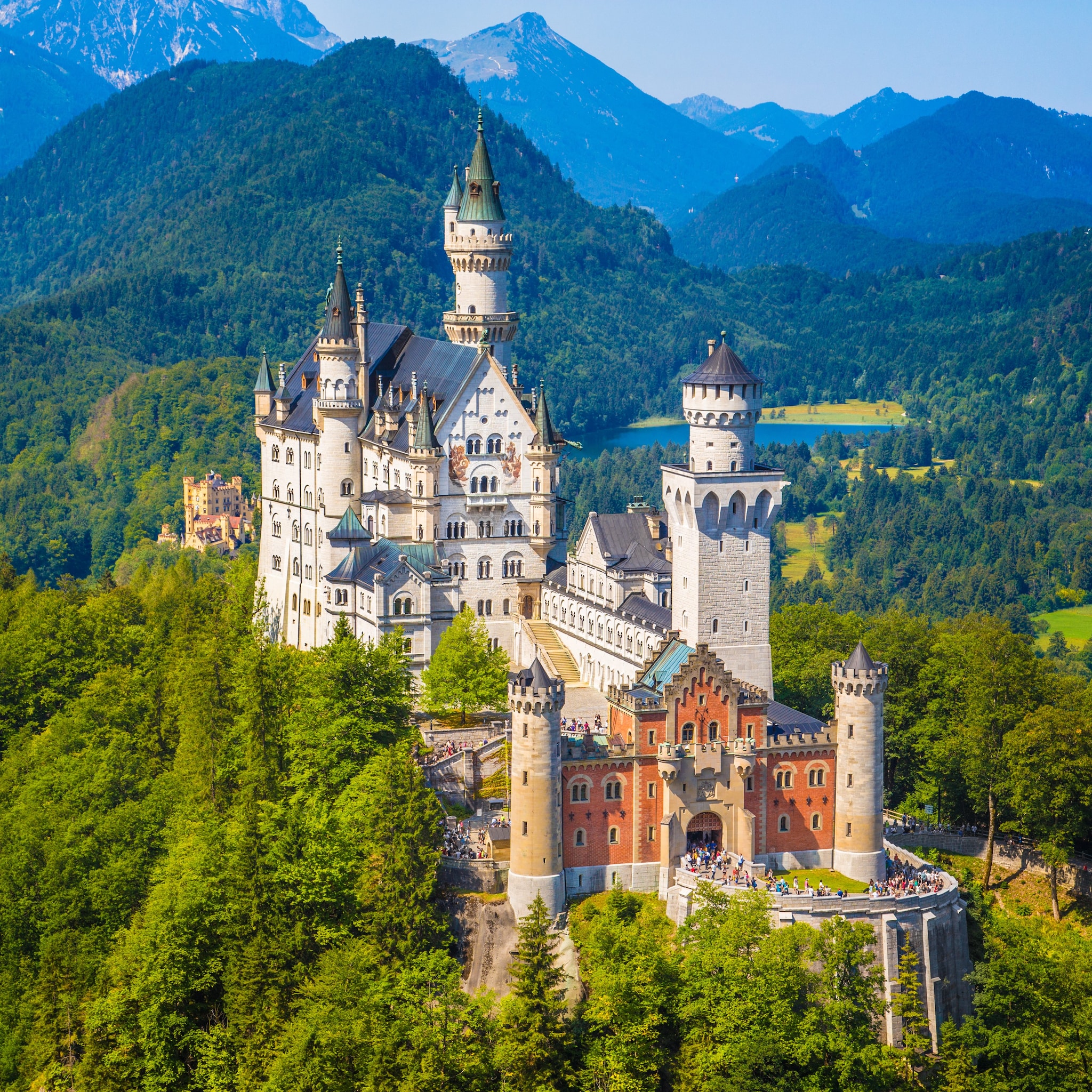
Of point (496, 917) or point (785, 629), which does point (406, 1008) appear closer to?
point (496, 917)

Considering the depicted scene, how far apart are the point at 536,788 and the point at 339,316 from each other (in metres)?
46.2

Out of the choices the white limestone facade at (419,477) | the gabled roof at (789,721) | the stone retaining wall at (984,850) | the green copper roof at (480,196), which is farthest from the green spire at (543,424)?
the stone retaining wall at (984,850)

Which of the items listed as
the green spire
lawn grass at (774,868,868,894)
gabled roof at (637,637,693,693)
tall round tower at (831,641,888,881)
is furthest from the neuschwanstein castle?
lawn grass at (774,868,868,894)

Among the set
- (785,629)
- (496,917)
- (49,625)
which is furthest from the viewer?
(49,625)

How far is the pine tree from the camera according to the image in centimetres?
7281

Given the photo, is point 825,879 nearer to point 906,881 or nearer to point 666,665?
point 906,881

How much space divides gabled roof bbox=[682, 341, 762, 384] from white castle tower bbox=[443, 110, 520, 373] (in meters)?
32.1

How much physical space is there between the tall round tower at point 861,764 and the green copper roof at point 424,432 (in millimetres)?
34118

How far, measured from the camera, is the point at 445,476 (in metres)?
111

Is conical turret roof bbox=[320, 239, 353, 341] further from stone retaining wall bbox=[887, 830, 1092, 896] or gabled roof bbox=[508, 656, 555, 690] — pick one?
stone retaining wall bbox=[887, 830, 1092, 896]

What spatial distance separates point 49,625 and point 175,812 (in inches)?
993

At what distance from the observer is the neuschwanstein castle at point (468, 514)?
290 ft

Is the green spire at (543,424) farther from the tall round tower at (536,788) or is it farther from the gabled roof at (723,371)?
the tall round tower at (536,788)

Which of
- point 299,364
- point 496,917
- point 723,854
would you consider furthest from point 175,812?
point 299,364
